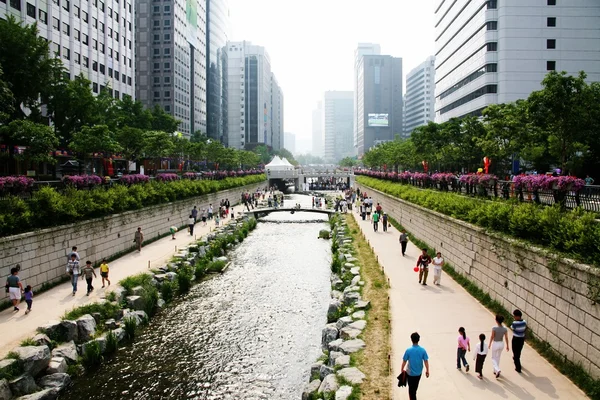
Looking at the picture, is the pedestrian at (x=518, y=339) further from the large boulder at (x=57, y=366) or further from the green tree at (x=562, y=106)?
the green tree at (x=562, y=106)

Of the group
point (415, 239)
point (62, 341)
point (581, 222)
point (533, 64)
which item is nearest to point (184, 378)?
point (62, 341)

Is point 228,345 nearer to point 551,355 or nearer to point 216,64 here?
point 551,355

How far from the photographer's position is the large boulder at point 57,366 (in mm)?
14719

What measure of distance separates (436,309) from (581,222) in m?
6.88

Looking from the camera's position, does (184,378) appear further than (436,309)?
No

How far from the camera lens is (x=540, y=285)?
14586 millimetres

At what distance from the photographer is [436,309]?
18.3 m

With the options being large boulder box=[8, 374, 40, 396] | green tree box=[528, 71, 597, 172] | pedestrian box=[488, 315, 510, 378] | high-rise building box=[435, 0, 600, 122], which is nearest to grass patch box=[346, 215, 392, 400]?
pedestrian box=[488, 315, 510, 378]

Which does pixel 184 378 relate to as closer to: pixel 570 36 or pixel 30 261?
pixel 30 261

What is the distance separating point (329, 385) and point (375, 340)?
126 inches

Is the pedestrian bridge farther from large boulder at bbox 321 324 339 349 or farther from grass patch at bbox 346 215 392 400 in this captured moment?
large boulder at bbox 321 324 339 349

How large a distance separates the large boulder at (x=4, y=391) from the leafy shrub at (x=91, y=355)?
3296 millimetres

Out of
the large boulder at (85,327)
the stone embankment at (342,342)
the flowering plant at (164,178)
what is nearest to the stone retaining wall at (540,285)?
the stone embankment at (342,342)

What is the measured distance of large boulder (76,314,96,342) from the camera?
17.0 meters
